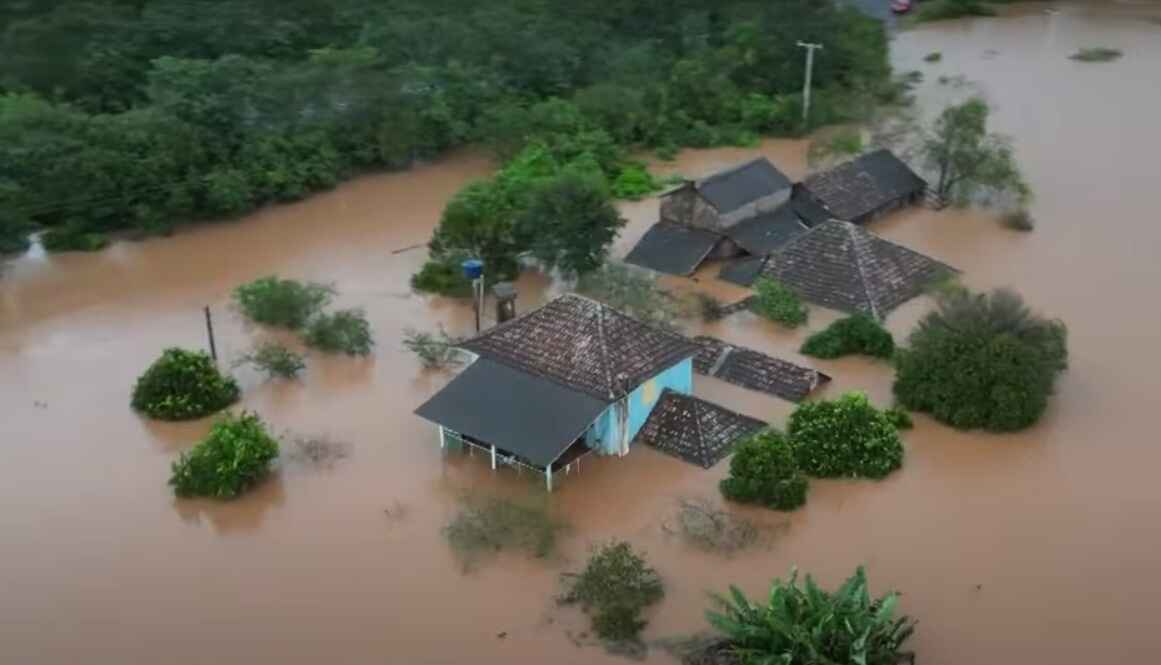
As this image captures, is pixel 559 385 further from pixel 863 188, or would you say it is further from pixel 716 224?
pixel 863 188

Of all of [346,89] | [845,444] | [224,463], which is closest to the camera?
[224,463]

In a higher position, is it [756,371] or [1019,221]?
[1019,221]

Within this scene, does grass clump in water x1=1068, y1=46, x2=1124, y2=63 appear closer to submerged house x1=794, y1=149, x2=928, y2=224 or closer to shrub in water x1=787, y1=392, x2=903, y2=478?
submerged house x1=794, y1=149, x2=928, y2=224

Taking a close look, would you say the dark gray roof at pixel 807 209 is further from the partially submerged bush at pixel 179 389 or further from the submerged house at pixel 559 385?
the partially submerged bush at pixel 179 389

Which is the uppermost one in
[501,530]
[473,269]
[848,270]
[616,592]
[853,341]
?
[473,269]

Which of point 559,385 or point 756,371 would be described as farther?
point 756,371

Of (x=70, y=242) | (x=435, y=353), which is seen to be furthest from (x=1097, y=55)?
(x=70, y=242)

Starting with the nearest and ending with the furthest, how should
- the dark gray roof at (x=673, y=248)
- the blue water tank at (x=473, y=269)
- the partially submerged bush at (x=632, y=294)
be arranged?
the partially submerged bush at (x=632, y=294), the blue water tank at (x=473, y=269), the dark gray roof at (x=673, y=248)

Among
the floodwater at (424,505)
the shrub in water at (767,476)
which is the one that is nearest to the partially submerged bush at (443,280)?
the floodwater at (424,505)
